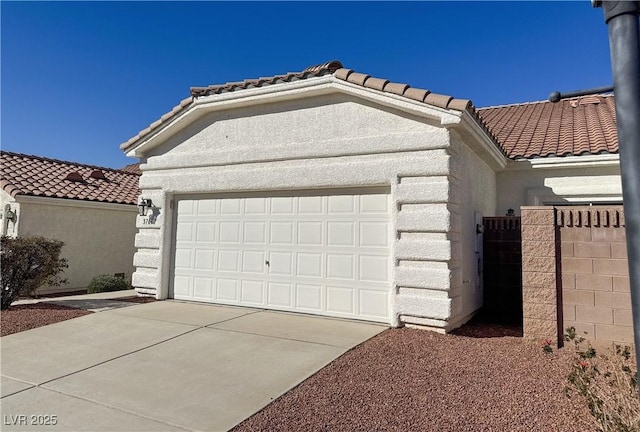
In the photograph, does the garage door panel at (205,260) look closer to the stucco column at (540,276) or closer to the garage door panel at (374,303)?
the garage door panel at (374,303)

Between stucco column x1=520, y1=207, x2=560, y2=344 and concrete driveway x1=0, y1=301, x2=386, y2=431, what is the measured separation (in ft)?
8.44

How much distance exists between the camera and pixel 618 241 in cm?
592

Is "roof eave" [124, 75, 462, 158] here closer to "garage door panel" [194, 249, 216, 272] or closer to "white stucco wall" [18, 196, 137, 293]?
"garage door panel" [194, 249, 216, 272]

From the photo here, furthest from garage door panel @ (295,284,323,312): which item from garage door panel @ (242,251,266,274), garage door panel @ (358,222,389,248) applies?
garage door panel @ (358,222,389,248)

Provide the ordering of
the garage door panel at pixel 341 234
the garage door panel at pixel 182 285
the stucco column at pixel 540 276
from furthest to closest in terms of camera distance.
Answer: the garage door panel at pixel 182 285
the garage door panel at pixel 341 234
the stucco column at pixel 540 276

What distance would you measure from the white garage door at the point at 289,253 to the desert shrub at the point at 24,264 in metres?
2.93

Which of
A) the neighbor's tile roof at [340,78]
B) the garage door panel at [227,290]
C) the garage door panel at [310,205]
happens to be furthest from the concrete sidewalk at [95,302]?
the garage door panel at [310,205]

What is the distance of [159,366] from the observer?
17.4ft

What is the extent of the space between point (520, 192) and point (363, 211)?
5526 millimetres

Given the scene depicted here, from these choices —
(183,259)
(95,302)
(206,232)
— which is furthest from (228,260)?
(95,302)

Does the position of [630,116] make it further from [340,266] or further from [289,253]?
[289,253]

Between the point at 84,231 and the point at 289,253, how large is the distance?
9.22 m

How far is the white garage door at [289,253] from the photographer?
25.6 ft

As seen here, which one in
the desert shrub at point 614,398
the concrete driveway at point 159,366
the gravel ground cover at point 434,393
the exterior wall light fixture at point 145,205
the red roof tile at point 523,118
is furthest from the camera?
the exterior wall light fixture at point 145,205
